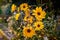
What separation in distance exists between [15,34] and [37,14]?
0.24 metres

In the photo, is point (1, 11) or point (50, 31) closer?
point (50, 31)

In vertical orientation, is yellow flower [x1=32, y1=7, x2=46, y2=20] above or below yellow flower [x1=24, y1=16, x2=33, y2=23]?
above

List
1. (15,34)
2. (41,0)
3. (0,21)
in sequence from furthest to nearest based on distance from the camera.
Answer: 1. (0,21)
2. (41,0)
3. (15,34)

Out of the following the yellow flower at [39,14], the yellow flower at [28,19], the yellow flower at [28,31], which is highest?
the yellow flower at [39,14]

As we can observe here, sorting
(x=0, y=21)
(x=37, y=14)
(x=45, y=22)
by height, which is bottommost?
(x=0, y=21)

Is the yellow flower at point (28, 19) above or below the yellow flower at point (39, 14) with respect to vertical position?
below

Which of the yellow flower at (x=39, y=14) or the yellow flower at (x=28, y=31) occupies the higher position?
the yellow flower at (x=39, y=14)

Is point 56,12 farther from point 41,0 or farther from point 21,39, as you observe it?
point 21,39

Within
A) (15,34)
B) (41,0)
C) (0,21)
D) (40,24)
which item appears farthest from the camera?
(0,21)

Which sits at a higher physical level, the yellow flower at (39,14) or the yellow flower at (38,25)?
the yellow flower at (39,14)

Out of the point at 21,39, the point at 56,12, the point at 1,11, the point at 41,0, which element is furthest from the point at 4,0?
the point at 21,39

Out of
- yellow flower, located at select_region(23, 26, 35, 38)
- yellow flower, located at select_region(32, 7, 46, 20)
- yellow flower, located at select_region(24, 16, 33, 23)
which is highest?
yellow flower, located at select_region(32, 7, 46, 20)

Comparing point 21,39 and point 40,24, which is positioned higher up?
point 40,24

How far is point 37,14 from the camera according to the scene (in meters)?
1.49
